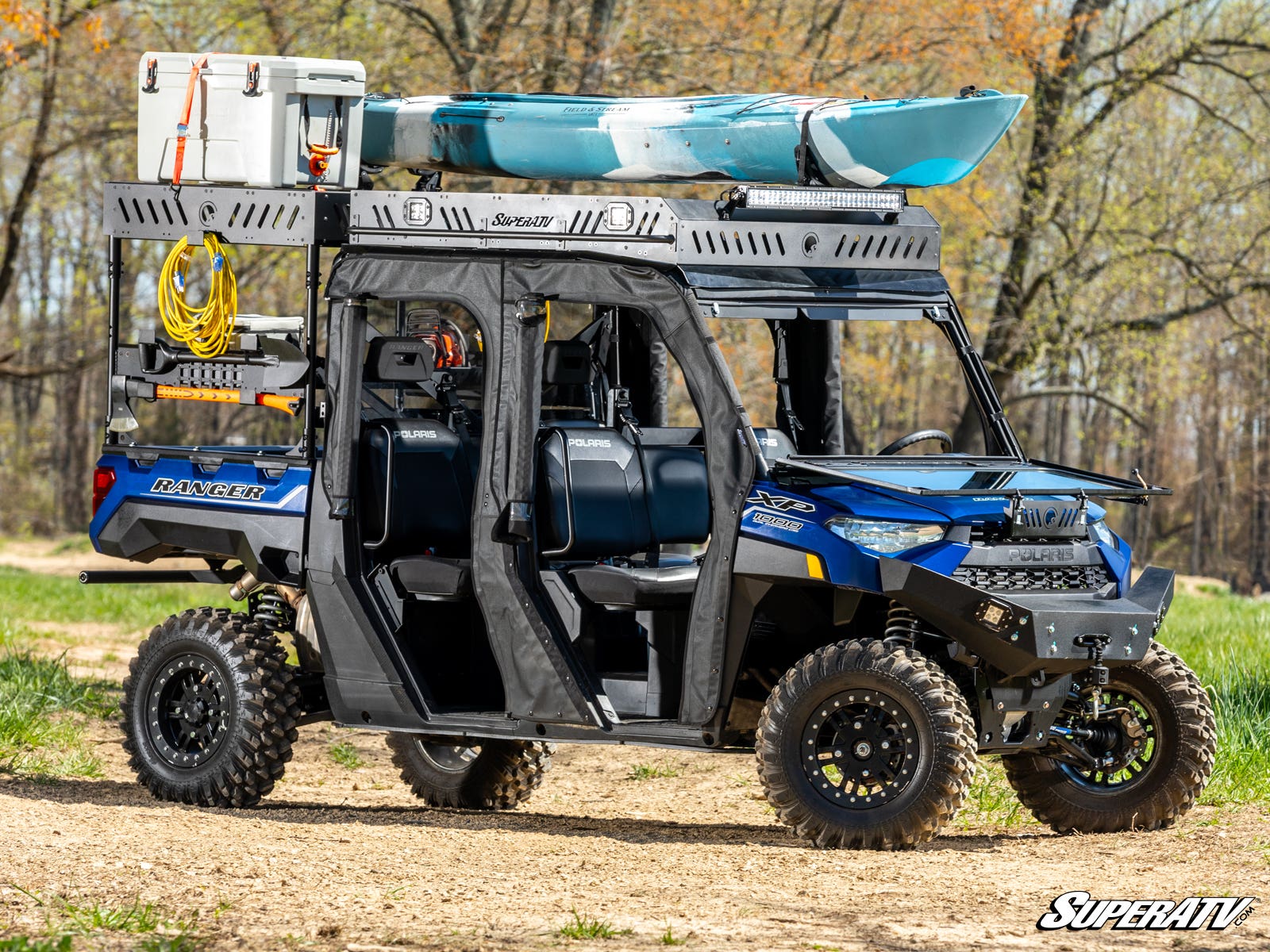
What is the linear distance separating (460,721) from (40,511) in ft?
122

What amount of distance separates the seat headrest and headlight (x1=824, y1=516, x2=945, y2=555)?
1.49m

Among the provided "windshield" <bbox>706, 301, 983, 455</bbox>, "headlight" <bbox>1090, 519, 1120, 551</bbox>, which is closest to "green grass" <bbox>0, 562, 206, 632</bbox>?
"windshield" <bbox>706, 301, 983, 455</bbox>

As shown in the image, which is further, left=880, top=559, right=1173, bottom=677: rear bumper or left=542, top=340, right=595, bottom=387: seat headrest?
left=542, top=340, right=595, bottom=387: seat headrest

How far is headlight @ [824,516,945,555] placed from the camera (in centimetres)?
634

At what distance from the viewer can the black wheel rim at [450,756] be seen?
8.73 metres

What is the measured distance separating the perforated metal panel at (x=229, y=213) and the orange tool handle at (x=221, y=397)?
2.15 feet

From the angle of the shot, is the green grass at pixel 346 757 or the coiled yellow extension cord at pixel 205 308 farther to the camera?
the green grass at pixel 346 757

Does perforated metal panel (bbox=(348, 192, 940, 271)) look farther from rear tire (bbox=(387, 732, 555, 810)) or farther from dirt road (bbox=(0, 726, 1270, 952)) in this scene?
rear tire (bbox=(387, 732, 555, 810))

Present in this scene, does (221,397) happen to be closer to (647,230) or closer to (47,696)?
(647,230)

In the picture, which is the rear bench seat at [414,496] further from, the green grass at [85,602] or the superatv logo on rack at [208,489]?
the green grass at [85,602]

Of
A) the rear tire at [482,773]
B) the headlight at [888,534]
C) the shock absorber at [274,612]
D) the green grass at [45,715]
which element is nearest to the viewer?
the headlight at [888,534]

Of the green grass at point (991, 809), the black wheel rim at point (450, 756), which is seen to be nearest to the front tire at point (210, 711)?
the black wheel rim at point (450, 756)
